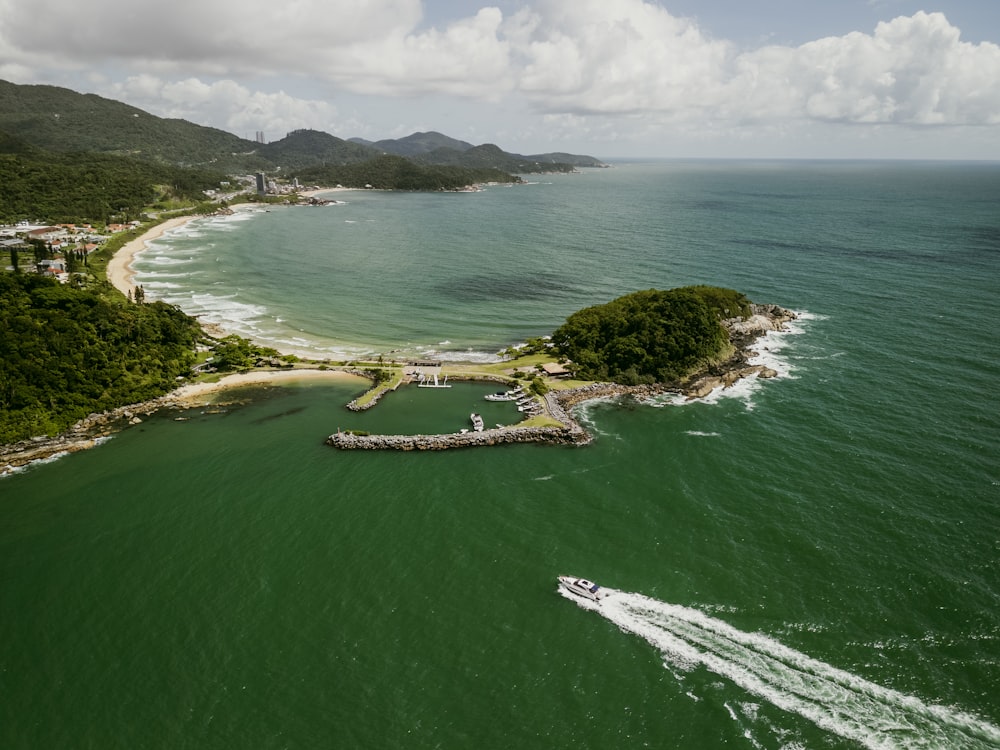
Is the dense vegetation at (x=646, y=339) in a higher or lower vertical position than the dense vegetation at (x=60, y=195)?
lower

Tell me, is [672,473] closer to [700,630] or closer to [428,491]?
[700,630]

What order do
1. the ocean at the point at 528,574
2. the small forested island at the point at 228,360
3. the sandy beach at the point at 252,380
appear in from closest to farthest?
the ocean at the point at 528,574 < the small forested island at the point at 228,360 < the sandy beach at the point at 252,380

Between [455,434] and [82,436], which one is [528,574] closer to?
[455,434]

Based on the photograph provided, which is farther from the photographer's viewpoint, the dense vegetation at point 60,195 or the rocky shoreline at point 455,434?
the dense vegetation at point 60,195

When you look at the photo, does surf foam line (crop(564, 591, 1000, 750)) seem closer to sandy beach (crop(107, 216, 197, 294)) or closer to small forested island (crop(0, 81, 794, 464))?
small forested island (crop(0, 81, 794, 464))

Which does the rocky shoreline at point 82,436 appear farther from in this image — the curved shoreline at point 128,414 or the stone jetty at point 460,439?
the stone jetty at point 460,439

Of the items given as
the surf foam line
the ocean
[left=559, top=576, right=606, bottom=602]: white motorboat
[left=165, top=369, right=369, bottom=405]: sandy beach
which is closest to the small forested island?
[left=165, top=369, right=369, bottom=405]: sandy beach

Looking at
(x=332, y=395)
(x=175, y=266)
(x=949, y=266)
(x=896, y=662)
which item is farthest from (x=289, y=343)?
(x=949, y=266)

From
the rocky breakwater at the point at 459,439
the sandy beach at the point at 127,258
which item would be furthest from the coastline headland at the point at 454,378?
the sandy beach at the point at 127,258
